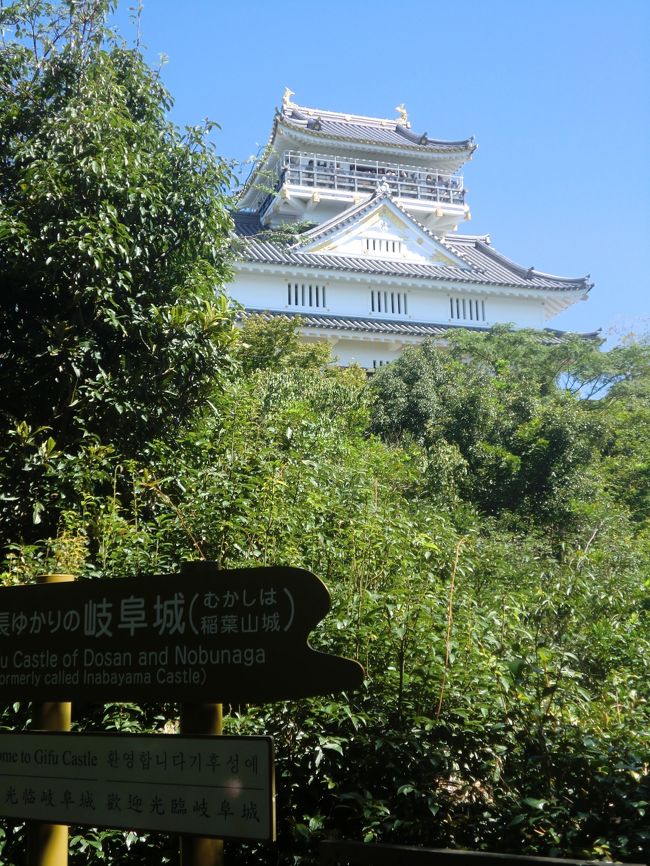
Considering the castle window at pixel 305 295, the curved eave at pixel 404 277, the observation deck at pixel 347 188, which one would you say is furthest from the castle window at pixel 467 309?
the observation deck at pixel 347 188

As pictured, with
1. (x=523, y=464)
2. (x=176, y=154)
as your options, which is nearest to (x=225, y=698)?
(x=176, y=154)

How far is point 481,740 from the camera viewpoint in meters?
3.80

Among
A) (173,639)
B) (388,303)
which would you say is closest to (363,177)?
(388,303)

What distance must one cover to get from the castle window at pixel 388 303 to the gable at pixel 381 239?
53.9 inches

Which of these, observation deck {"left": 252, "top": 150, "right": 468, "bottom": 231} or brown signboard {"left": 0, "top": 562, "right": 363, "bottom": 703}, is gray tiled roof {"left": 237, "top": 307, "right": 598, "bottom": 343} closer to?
observation deck {"left": 252, "top": 150, "right": 468, "bottom": 231}

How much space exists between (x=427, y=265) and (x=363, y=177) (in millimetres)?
7253

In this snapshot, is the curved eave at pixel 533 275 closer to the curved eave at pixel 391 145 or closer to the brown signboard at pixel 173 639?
the curved eave at pixel 391 145

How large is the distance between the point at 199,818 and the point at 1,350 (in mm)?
5529

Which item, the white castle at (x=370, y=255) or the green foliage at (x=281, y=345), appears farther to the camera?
the white castle at (x=370, y=255)

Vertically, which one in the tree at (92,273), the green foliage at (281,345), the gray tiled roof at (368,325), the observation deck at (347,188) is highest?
the observation deck at (347,188)

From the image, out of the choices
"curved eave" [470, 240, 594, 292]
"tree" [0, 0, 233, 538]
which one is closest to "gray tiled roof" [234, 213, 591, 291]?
"curved eave" [470, 240, 594, 292]

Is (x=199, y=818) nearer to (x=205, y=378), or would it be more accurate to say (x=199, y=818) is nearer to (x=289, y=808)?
(x=289, y=808)

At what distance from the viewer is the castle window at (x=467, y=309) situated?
84.8 feet

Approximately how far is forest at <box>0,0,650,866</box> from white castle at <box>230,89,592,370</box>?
10942mm
